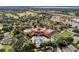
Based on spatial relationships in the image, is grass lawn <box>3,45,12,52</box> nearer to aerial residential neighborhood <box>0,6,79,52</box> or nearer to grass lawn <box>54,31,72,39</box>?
aerial residential neighborhood <box>0,6,79,52</box>

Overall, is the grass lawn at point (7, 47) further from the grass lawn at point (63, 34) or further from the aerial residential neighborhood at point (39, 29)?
the grass lawn at point (63, 34)

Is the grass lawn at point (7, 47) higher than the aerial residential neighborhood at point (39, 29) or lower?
lower

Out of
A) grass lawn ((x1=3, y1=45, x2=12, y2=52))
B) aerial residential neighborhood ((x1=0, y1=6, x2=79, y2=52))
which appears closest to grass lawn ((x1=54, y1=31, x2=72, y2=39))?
aerial residential neighborhood ((x1=0, y1=6, x2=79, y2=52))

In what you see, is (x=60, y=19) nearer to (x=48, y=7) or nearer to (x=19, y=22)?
(x=48, y=7)

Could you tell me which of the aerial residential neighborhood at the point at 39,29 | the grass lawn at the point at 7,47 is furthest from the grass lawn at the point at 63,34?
the grass lawn at the point at 7,47

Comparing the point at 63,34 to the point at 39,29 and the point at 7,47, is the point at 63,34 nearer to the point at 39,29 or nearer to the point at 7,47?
the point at 39,29

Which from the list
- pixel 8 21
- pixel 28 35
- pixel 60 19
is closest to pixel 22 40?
pixel 28 35

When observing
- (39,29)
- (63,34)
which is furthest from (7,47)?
(63,34)

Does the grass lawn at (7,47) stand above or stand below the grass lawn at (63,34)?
below
